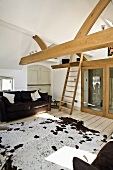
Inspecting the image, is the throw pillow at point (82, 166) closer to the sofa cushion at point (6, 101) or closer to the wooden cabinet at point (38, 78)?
the sofa cushion at point (6, 101)

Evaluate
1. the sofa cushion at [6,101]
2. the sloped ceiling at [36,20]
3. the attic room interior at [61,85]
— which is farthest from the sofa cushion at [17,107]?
the sloped ceiling at [36,20]

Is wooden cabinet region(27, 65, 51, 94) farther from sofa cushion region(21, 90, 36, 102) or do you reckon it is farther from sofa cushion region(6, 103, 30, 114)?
sofa cushion region(6, 103, 30, 114)

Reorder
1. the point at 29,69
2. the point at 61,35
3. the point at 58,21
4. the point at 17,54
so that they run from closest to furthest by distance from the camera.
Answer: the point at 58,21, the point at 61,35, the point at 17,54, the point at 29,69

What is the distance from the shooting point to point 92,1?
2.95m

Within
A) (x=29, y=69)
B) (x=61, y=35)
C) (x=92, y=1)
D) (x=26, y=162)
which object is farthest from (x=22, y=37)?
(x=26, y=162)

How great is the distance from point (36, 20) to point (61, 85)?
11.7 ft

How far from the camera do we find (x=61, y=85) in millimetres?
6520

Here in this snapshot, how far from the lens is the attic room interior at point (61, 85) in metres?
2.18

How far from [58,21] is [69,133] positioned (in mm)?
3176

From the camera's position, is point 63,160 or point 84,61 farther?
point 84,61

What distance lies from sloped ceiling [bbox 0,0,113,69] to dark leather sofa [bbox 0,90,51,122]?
162cm

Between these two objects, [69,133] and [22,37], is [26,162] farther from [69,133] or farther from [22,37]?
[22,37]

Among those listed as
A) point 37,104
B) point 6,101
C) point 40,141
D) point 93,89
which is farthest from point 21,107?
point 93,89

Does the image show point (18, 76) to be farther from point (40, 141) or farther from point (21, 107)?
point (40, 141)
